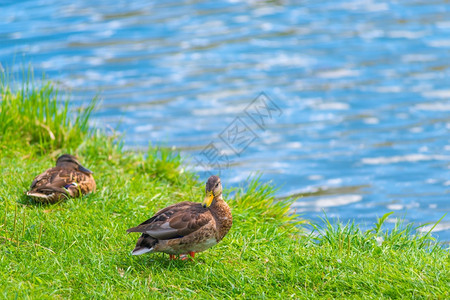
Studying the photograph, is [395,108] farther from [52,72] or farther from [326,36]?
[52,72]

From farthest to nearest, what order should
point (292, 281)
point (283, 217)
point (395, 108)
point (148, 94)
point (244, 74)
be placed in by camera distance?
point (244, 74), point (148, 94), point (395, 108), point (283, 217), point (292, 281)

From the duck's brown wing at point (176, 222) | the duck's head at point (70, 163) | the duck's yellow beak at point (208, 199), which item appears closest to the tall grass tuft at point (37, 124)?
the duck's head at point (70, 163)

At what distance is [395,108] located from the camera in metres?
12.0

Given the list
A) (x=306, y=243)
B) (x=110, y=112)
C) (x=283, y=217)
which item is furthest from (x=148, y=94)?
(x=306, y=243)

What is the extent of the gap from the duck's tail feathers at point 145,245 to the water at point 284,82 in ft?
10.3

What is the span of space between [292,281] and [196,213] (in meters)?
0.93

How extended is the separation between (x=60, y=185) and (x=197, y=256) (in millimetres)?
1693

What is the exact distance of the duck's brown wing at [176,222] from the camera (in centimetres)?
539

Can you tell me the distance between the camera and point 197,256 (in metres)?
5.79

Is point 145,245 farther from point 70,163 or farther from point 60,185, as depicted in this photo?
point 70,163

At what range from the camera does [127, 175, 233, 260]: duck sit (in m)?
5.38

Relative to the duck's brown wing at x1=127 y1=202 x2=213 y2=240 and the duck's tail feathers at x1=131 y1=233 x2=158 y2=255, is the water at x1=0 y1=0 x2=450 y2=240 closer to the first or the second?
the duck's brown wing at x1=127 y1=202 x2=213 y2=240

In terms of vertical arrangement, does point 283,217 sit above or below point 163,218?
below

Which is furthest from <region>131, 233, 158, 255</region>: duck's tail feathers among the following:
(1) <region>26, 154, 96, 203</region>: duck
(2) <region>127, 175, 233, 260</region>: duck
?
(1) <region>26, 154, 96, 203</region>: duck
